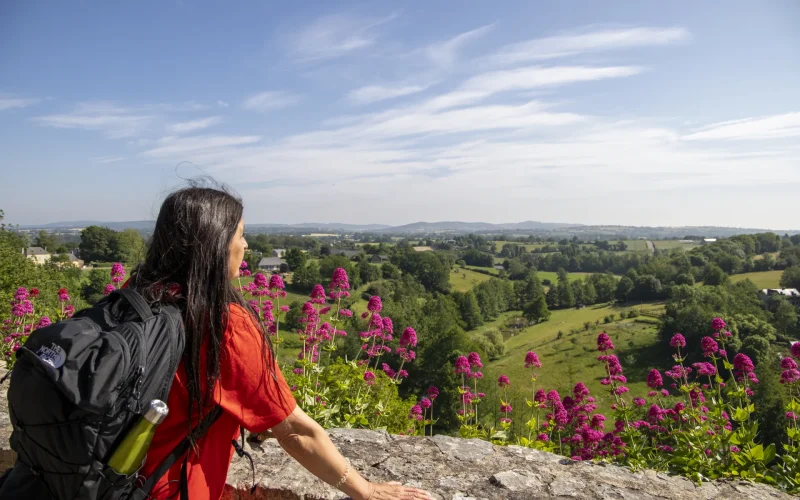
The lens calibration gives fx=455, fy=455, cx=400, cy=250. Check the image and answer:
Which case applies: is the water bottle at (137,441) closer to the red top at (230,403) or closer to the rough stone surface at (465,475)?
the red top at (230,403)

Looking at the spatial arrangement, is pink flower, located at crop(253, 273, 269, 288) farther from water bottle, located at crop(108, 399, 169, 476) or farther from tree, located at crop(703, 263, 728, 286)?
tree, located at crop(703, 263, 728, 286)

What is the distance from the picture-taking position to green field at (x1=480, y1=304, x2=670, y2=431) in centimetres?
3628

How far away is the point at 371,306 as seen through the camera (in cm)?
521

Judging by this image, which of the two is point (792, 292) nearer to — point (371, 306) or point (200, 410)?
point (371, 306)

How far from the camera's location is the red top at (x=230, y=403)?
151cm

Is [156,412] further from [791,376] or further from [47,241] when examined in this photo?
[47,241]

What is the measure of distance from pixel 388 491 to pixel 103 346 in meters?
1.26

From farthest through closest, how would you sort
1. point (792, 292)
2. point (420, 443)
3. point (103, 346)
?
point (792, 292)
point (420, 443)
point (103, 346)

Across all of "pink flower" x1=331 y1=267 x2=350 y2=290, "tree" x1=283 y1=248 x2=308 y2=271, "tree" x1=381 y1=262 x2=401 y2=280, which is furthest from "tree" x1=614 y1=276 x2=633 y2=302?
"pink flower" x1=331 y1=267 x2=350 y2=290

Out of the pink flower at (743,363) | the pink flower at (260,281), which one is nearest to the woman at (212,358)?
the pink flower at (260,281)

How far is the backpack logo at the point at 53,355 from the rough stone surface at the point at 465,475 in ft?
4.62

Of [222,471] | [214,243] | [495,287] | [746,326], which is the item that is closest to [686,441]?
[222,471]

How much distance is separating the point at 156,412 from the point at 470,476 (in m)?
1.82

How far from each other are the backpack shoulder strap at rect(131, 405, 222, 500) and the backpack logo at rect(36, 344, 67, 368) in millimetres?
486
